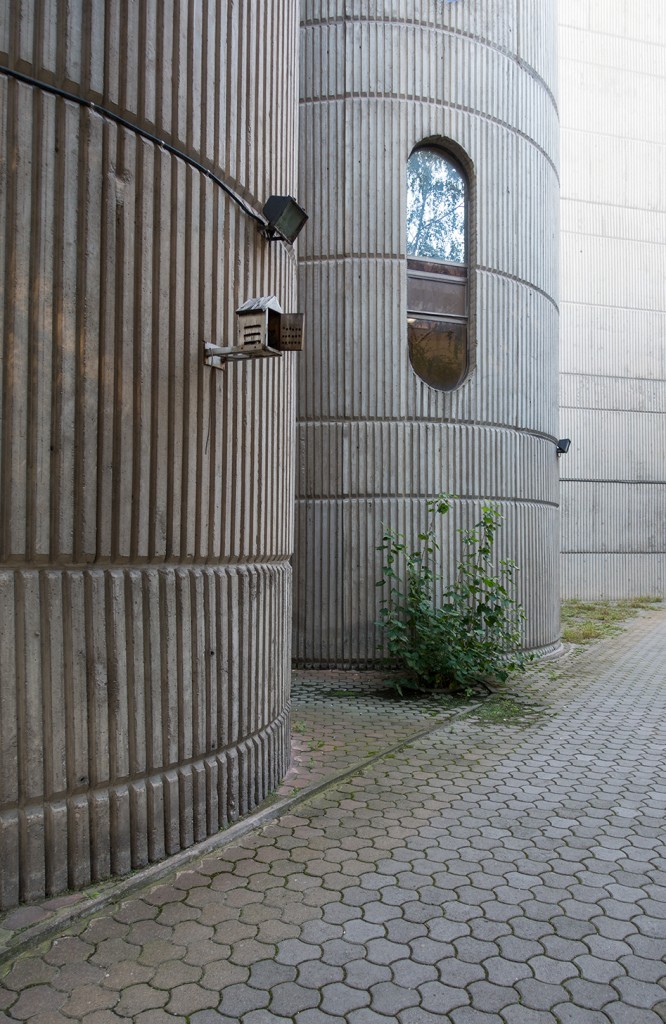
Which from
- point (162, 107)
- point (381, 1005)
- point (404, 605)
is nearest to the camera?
point (381, 1005)

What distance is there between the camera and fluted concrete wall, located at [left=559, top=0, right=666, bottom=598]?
20.5m

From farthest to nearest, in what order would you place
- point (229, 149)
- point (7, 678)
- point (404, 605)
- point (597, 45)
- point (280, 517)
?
point (597, 45), point (404, 605), point (280, 517), point (229, 149), point (7, 678)

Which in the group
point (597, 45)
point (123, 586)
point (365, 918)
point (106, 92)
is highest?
point (597, 45)

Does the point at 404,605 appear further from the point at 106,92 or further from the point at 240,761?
the point at 106,92

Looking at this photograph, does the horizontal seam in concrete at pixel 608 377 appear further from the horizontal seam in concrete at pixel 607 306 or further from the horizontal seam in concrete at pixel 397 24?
the horizontal seam in concrete at pixel 397 24

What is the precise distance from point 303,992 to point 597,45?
2361 centimetres

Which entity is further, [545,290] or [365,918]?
[545,290]

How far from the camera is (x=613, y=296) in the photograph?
21.3m

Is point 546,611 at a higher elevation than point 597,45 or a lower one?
lower

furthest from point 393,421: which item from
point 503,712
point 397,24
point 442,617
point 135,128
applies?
point 135,128

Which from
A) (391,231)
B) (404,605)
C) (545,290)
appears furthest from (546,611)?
(391,231)

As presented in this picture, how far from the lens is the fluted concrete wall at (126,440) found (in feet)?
11.7

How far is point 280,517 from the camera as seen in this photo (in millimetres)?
5441

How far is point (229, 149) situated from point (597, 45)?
20.5 metres
